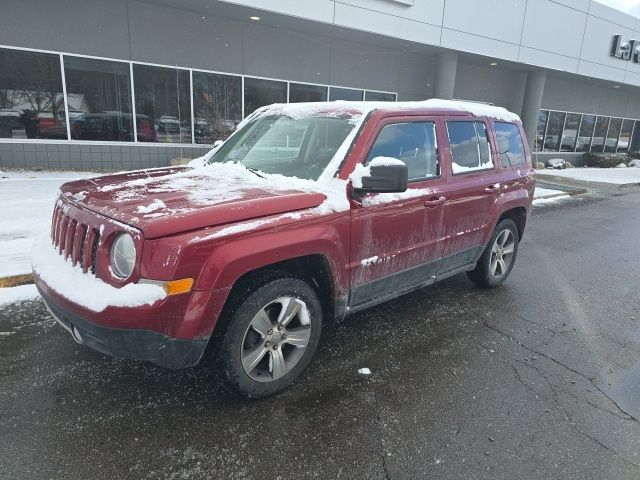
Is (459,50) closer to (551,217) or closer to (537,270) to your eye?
(551,217)

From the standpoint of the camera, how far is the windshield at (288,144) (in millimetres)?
3367

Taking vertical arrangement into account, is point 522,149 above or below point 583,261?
above

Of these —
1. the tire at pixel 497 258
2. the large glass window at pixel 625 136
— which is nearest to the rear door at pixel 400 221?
the tire at pixel 497 258

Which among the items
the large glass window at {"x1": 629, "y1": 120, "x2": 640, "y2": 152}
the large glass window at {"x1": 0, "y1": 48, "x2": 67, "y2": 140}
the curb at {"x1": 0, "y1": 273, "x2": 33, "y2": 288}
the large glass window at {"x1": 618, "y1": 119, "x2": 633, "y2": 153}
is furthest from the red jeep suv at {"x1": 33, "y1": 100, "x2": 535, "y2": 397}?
the large glass window at {"x1": 629, "y1": 120, "x2": 640, "y2": 152}

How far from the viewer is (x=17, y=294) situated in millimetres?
4156

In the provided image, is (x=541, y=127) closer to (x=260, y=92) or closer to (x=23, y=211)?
(x=260, y=92)

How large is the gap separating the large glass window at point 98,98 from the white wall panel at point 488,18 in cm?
993

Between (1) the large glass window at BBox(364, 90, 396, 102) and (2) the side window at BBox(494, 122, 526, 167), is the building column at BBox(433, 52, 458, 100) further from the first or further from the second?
(2) the side window at BBox(494, 122, 526, 167)

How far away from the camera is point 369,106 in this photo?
11.5ft

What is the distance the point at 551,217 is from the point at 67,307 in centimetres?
969

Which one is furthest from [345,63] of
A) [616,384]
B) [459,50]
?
[616,384]

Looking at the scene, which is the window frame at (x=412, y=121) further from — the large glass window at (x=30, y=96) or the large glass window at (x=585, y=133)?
the large glass window at (x=585, y=133)

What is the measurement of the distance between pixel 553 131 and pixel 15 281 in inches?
915

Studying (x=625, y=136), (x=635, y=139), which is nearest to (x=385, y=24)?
(x=625, y=136)
